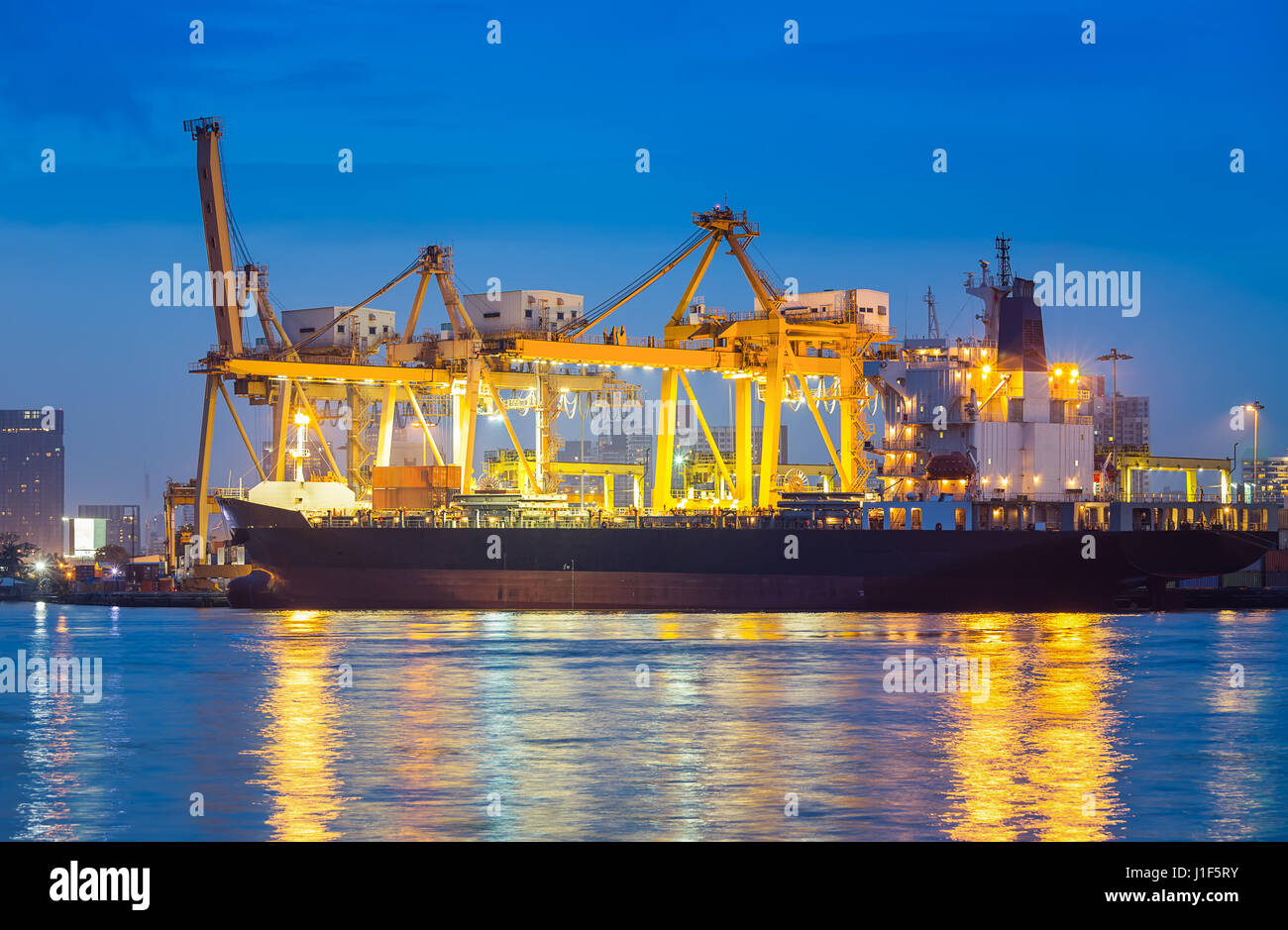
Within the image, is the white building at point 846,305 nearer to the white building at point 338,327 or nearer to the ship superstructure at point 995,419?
the ship superstructure at point 995,419

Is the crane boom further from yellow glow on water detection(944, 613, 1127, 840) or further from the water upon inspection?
yellow glow on water detection(944, 613, 1127, 840)

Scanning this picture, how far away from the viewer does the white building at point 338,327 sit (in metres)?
61.6

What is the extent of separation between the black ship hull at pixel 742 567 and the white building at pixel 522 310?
10.3m

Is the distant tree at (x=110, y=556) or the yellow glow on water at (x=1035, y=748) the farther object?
the distant tree at (x=110, y=556)

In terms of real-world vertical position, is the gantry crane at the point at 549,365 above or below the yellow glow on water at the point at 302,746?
above

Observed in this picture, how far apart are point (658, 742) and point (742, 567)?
1073 inches

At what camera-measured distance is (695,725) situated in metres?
21.5

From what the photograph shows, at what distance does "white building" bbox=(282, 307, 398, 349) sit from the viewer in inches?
2426

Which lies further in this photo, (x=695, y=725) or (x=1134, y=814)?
(x=695, y=725)

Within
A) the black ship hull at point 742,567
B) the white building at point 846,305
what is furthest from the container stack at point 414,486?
the white building at point 846,305

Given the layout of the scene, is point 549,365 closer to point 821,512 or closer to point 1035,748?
point 821,512
